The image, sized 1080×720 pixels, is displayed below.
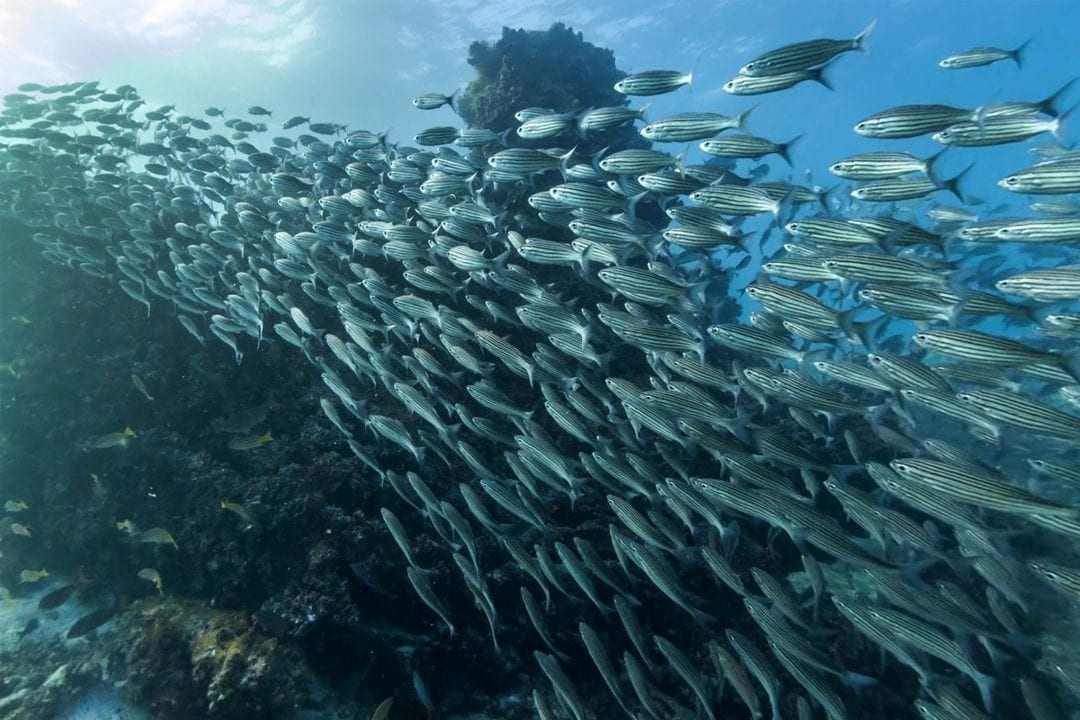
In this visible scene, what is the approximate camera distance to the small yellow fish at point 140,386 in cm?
864

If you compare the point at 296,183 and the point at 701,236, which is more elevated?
Result: the point at 296,183

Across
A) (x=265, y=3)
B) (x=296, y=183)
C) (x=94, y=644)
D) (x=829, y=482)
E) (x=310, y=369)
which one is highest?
(x=265, y=3)

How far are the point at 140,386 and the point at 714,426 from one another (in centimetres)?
893

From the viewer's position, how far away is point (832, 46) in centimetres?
479

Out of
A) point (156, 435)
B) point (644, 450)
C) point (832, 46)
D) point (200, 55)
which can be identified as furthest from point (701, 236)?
point (200, 55)

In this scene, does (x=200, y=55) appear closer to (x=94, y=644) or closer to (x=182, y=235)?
(x=182, y=235)

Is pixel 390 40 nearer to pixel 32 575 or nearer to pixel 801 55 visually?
pixel 32 575

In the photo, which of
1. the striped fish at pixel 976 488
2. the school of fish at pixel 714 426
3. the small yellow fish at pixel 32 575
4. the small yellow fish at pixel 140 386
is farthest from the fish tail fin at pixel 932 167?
the small yellow fish at pixel 32 575

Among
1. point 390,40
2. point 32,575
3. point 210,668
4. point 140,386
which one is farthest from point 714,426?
point 390,40

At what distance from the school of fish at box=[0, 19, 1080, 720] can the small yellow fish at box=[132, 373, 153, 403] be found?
1.09m

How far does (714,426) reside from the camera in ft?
19.3

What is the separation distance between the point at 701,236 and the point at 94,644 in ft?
31.8

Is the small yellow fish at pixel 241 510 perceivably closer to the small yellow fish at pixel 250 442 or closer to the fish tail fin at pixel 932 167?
the small yellow fish at pixel 250 442

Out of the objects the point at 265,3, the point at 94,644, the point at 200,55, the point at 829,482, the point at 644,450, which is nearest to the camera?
the point at 829,482
